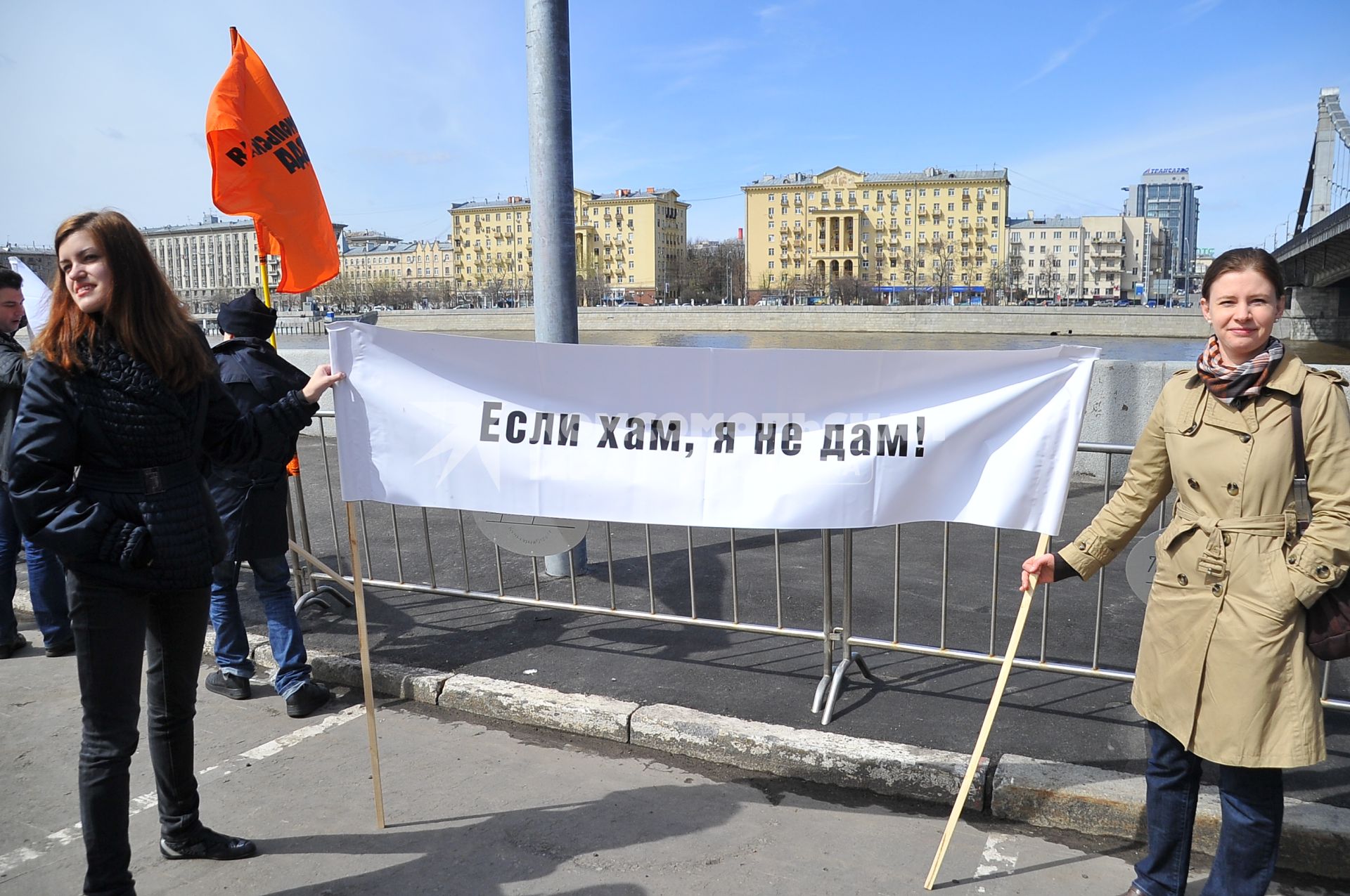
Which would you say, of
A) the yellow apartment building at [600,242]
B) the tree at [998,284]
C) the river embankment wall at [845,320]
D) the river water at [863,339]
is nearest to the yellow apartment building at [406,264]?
the yellow apartment building at [600,242]

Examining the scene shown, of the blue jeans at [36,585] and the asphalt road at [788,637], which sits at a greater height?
the blue jeans at [36,585]

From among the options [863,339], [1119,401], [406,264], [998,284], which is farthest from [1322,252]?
[406,264]

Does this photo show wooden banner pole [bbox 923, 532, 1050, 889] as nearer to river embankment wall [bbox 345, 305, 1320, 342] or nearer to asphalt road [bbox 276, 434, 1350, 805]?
asphalt road [bbox 276, 434, 1350, 805]

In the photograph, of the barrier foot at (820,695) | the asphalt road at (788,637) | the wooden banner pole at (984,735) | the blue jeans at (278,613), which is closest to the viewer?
the wooden banner pole at (984,735)

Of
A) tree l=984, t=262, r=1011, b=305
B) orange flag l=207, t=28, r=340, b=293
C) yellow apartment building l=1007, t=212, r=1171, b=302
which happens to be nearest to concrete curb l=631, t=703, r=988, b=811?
orange flag l=207, t=28, r=340, b=293

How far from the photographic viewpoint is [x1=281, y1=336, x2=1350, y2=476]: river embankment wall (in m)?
9.27

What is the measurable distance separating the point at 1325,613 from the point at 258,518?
14.5 feet

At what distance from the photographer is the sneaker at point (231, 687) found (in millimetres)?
4922

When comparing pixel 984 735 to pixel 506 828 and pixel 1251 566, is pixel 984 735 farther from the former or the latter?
pixel 506 828

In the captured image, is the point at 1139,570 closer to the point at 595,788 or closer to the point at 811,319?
the point at 595,788

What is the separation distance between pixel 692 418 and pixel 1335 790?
2851 millimetres

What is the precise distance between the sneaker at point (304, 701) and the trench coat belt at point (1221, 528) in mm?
3931

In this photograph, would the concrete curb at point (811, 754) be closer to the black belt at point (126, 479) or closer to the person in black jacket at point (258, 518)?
the person in black jacket at point (258, 518)

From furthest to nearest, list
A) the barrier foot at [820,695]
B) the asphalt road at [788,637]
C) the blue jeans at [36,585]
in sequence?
1. the blue jeans at [36,585]
2. the barrier foot at [820,695]
3. the asphalt road at [788,637]
